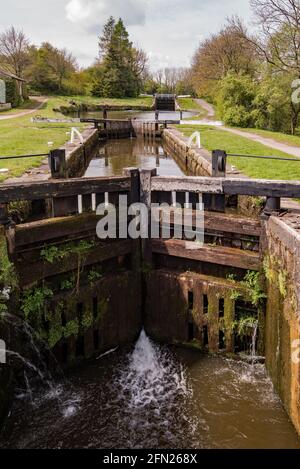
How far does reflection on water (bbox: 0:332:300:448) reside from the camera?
4676 millimetres

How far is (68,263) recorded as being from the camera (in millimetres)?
6004

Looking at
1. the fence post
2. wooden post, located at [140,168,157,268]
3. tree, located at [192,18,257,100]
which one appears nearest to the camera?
wooden post, located at [140,168,157,268]

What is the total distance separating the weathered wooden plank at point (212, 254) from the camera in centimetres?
611

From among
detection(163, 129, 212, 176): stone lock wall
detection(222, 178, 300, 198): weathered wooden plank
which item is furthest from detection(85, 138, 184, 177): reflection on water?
detection(222, 178, 300, 198): weathered wooden plank

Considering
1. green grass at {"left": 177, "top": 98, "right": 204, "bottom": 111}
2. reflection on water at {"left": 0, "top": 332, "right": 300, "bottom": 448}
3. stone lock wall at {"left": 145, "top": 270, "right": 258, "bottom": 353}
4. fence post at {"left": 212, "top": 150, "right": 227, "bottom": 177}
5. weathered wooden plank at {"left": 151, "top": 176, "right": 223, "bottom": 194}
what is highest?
green grass at {"left": 177, "top": 98, "right": 204, "bottom": 111}

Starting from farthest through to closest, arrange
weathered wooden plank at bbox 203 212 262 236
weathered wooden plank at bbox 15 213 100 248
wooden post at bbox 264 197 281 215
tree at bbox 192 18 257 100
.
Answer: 1. tree at bbox 192 18 257 100
2. weathered wooden plank at bbox 203 212 262 236
3. wooden post at bbox 264 197 281 215
4. weathered wooden plank at bbox 15 213 100 248

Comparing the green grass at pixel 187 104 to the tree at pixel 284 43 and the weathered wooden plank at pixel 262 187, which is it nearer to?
the tree at pixel 284 43

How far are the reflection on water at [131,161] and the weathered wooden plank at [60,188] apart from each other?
7.54 metres

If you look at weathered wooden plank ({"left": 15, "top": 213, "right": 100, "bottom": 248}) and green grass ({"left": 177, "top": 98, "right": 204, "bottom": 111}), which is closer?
weathered wooden plank ({"left": 15, "top": 213, "right": 100, "bottom": 248})

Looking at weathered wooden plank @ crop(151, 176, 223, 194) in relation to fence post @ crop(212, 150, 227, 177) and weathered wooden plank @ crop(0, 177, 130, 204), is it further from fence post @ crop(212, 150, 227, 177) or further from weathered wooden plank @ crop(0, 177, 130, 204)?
fence post @ crop(212, 150, 227, 177)

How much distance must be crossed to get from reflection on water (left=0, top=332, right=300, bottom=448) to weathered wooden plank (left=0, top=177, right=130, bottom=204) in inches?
103

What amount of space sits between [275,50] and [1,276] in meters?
24.5

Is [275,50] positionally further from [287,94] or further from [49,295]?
[49,295]
